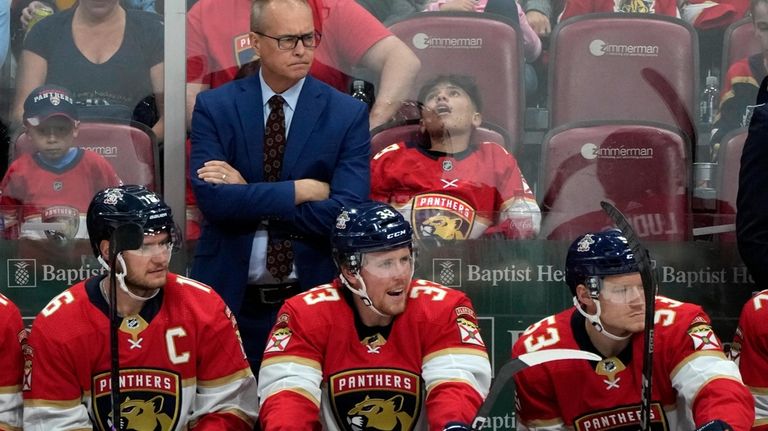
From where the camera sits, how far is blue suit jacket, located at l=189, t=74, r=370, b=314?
4242mm

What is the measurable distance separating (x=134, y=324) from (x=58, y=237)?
748 mm

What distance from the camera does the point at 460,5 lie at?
16.1 ft

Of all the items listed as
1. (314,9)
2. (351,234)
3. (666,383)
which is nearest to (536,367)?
(666,383)

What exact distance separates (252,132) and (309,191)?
266 millimetres

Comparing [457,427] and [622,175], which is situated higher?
[622,175]

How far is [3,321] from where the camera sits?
3889 mm

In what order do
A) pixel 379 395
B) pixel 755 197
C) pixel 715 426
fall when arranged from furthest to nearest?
pixel 755 197 < pixel 379 395 < pixel 715 426

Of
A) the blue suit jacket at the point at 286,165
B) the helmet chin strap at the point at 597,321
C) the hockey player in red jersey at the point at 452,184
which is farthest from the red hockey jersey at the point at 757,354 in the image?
the blue suit jacket at the point at 286,165

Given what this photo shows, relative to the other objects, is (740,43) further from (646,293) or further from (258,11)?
(646,293)

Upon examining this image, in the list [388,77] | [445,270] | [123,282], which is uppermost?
[388,77]

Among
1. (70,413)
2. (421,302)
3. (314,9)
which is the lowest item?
(70,413)

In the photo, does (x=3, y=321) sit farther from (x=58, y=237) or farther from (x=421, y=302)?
(x=421, y=302)

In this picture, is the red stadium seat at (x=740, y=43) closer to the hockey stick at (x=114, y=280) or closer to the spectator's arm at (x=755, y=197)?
the spectator's arm at (x=755, y=197)

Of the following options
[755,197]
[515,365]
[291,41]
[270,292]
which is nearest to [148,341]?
[270,292]
